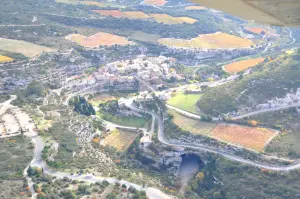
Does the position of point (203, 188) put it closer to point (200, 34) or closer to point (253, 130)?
point (253, 130)

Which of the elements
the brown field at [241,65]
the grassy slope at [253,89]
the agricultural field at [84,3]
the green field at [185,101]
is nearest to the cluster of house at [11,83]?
the green field at [185,101]

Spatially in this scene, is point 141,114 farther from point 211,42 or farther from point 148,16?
point 148,16

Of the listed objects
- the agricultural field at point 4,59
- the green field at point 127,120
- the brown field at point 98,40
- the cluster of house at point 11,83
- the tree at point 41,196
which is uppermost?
the brown field at point 98,40

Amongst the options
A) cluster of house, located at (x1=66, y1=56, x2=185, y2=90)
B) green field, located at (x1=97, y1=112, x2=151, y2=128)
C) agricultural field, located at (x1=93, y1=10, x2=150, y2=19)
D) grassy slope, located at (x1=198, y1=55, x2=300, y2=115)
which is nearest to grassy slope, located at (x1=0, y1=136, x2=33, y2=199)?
green field, located at (x1=97, y1=112, x2=151, y2=128)

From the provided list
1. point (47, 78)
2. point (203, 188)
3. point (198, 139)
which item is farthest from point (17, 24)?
point (203, 188)

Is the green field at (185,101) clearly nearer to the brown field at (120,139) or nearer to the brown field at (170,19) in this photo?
the brown field at (120,139)

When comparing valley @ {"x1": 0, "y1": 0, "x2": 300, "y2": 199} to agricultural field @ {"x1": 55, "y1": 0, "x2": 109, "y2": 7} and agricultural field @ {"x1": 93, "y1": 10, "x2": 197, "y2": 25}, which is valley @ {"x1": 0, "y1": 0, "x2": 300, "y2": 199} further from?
agricultural field @ {"x1": 55, "y1": 0, "x2": 109, "y2": 7}
